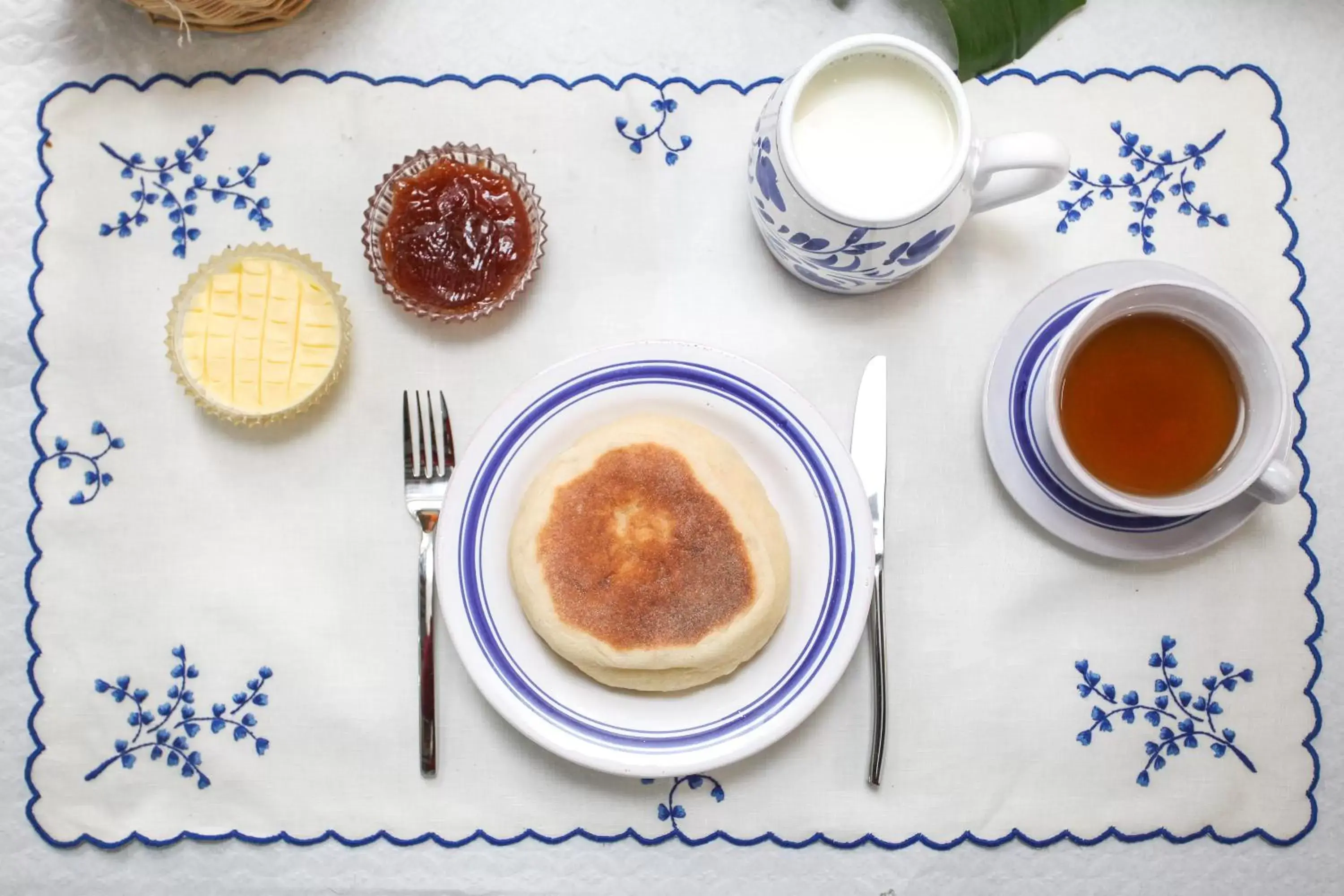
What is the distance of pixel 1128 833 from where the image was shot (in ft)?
4.55

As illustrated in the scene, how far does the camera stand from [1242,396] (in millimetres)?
1264

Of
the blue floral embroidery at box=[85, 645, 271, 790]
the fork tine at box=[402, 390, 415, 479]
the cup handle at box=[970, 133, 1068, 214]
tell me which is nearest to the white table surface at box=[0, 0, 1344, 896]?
the blue floral embroidery at box=[85, 645, 271, 790]

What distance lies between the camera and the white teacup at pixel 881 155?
113 centimetres

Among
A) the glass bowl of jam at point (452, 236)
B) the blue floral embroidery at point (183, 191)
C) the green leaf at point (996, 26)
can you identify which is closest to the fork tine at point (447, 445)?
the glass bowl of jam at point (452, 236)

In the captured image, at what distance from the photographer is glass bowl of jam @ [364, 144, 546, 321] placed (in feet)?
4.42

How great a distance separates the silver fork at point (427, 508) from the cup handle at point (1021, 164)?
0.79m

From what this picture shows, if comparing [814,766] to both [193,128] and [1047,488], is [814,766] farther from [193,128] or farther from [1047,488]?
[193,128]

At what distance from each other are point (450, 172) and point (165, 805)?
1005 millimetres

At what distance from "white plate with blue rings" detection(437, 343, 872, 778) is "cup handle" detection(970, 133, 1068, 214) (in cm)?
36

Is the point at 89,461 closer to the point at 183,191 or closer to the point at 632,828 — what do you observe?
the point at 183,191

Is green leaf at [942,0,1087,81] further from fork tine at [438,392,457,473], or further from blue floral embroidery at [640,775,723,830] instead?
blue floral embroidery at [640,775,723,830]

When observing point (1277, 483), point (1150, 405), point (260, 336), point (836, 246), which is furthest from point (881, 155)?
point (260, 336)

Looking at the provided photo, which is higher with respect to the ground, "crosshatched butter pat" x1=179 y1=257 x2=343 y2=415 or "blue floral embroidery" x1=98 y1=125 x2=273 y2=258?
"blue floral embroidery" x1=98 y1=125 x2=273 y2=258

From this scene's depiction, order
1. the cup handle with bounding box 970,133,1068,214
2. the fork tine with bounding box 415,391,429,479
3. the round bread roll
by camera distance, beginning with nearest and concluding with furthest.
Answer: the cup handle with bounding box 970,133,1068,214
the round bread roll
the fork tine with bounding box 415,391,429,479
